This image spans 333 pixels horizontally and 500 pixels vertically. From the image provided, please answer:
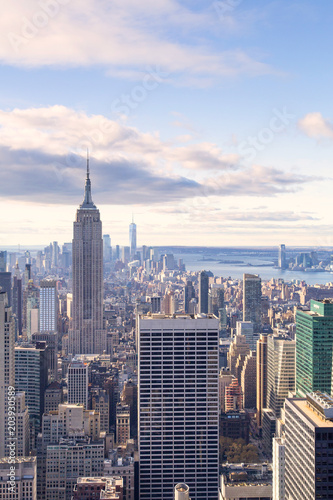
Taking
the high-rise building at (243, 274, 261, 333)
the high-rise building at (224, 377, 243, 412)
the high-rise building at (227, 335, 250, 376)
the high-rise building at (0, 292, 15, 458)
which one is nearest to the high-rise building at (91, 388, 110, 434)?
the high-rise building at (0, 292, 15, 458)

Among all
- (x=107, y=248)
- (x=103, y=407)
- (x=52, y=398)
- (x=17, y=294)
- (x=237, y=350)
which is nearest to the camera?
(x=103, y=407)

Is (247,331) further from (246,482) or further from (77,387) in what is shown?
(246,482)

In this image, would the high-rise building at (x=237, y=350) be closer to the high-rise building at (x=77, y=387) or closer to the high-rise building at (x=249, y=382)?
the high-rise building at (x=249, y=382)

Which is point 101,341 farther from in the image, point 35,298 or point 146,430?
point 146,430

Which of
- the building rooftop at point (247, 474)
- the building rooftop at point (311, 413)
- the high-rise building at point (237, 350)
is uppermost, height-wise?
the building rooftop at point (311, 413)

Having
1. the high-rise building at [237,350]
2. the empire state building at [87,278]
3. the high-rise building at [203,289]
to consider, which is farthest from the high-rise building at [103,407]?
the high-rise building at [203,289]

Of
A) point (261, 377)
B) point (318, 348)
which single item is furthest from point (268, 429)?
point (318, 348)
